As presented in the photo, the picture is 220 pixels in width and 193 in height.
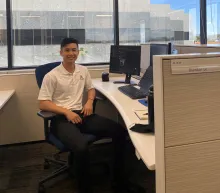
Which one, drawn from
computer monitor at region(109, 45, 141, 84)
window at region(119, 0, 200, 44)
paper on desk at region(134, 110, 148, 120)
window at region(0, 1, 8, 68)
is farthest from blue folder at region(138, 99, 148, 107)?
window at region(0, 1, 8, 68)

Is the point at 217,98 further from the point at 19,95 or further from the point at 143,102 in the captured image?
the point at 19,95

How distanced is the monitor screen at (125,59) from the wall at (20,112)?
101 cm

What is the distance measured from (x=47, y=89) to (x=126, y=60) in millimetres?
1132

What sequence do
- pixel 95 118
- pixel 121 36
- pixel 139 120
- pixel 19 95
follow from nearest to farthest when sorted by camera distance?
1. pixel 139 120
2. pixel 95 118
3. pixel 19 95
4. pixel 121 36

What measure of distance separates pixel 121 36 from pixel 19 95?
5.37 ft

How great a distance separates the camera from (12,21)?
369 centimetres

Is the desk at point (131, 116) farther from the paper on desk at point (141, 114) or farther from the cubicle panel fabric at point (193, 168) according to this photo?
the cubicle panel fabric at point (193, 168)

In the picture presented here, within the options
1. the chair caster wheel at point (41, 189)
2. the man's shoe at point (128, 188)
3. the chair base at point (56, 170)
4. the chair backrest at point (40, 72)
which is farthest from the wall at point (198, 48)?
the chair caster wheel at point (41, 189)

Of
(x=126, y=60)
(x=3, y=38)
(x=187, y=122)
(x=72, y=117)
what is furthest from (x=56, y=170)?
(x=3, y=38)

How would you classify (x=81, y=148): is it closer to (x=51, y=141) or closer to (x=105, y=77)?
(x=51, y=141)

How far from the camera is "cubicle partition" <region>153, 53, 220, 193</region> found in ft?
3.58

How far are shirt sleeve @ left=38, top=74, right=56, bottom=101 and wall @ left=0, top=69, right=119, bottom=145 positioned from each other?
1037mm

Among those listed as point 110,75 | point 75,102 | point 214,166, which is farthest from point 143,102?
point 110,75

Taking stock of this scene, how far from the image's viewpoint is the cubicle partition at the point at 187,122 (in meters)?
1.09
